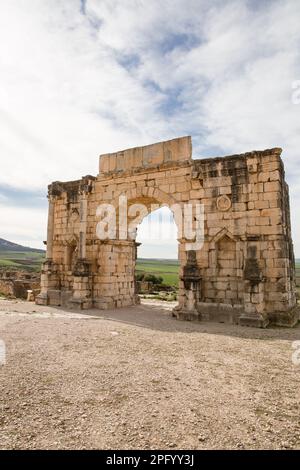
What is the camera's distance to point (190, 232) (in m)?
10.1

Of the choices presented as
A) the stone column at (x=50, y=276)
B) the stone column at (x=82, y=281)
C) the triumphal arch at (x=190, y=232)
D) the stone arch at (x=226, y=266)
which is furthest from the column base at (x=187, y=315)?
the stone column at (x=50, y=276)

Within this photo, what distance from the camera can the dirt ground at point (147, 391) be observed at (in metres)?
2.81

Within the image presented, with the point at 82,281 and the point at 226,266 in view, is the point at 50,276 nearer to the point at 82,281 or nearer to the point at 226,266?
the point at 82,281

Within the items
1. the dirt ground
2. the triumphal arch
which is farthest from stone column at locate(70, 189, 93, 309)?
the dirt ground

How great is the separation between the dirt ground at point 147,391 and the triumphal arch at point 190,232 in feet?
7.75

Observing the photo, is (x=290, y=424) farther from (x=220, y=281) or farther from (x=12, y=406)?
(x=220, y=281)

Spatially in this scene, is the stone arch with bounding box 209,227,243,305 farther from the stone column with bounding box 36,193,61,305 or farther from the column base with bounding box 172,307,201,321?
the stone column with bounding box 36,193,61,305

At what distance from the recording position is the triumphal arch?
29.3 feet

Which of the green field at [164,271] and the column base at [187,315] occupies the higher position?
the green field at [164,271]

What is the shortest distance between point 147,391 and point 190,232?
6.73 meters

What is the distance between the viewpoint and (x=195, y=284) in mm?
9586

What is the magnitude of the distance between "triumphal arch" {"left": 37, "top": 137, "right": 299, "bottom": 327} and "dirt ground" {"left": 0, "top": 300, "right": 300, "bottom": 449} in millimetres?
2362

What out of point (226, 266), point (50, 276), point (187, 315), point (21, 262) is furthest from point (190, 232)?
point (21, 262)

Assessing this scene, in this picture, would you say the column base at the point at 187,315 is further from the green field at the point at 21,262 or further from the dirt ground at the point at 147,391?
the green field at the point at 21,262
